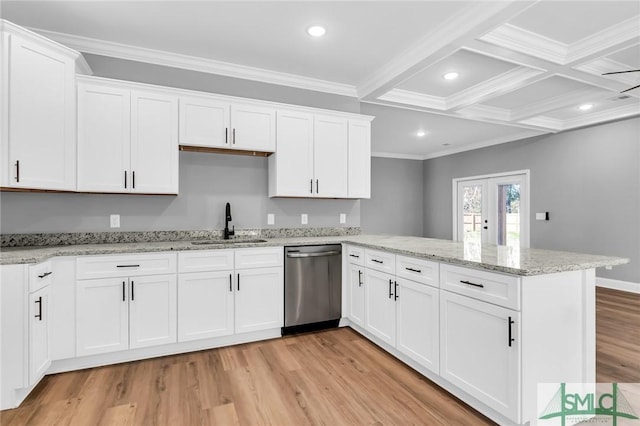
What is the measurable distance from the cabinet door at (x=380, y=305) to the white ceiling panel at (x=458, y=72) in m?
2.22

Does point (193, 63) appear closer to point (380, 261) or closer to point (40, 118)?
point (40, 118)

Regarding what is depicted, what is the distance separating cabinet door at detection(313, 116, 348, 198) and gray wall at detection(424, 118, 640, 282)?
4.12 meters

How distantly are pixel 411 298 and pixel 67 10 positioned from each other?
10.9 feet

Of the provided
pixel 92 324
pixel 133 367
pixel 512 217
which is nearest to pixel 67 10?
pixel 92 324

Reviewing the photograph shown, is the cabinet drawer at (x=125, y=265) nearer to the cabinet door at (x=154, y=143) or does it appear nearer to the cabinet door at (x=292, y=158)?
the cabinet door at (x=154, y=143)

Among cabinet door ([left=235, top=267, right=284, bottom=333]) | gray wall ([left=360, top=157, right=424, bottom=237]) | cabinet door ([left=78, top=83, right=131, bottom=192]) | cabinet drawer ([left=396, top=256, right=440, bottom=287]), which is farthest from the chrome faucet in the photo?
gray wall ([left=360, top=157, right=424, bottom=237])

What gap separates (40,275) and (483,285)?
2773 mm

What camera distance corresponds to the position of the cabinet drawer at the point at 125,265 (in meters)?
2.54

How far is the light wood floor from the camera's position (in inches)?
77.7

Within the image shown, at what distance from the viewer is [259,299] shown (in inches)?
121

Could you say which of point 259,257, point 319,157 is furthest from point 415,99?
point 259,257

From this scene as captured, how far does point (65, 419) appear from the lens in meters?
1.96

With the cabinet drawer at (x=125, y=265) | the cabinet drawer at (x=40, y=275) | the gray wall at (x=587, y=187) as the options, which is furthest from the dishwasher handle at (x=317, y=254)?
the gray wall at (x=587, y=187)

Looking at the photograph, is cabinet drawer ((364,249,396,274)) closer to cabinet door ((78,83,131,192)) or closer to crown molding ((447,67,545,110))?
cabinet door ((78,83,131,192))
